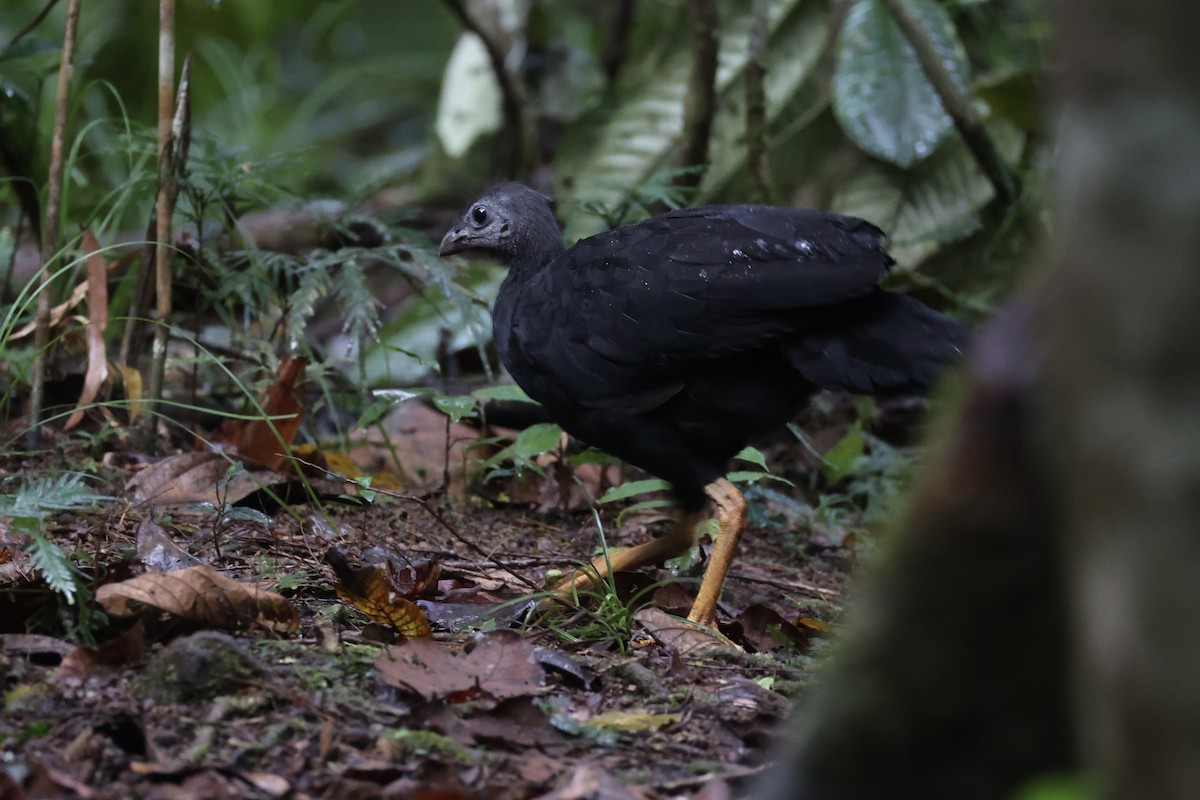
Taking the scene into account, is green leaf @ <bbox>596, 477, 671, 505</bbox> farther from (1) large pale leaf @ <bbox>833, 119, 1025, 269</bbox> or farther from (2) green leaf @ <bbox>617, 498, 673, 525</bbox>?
(1) large pale leaf @ <bbox>833, 119, 1025, 269</bbox>

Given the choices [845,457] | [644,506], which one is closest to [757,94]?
[845,457]

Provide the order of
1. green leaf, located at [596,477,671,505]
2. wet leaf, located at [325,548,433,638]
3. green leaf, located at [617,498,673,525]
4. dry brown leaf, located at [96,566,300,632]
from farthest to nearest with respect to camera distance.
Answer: green leaf, located at [617,498,673,525], green leaf, located at [596,477,671,505], wet leaf, located at [325,548,433,638], dry brown leaf, located at [96,566,300,632]

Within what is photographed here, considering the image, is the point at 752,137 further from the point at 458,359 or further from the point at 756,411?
the point at 756,411

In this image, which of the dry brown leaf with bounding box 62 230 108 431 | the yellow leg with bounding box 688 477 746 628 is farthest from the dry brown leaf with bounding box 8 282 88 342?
the yellow leg with bounding box 688 477 746 628

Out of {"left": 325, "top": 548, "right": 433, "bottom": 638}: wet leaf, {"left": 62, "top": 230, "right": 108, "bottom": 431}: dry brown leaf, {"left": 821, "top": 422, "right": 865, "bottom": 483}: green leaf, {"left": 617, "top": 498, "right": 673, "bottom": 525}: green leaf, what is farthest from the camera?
{"left": 821, "top": 422, "right": 865, "bottom": 483}: green leaf

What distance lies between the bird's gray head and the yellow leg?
1.09 m

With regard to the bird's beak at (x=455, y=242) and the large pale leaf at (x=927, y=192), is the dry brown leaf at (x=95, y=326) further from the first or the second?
the large pale leaf at (x=927, y=192)

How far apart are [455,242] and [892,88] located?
2.76 metres

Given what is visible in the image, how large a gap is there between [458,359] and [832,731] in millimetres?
4554

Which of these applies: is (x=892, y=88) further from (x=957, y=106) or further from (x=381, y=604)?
(x=381, y=604)

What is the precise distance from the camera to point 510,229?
4.45 meters

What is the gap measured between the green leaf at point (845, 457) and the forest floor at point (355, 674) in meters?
1.30

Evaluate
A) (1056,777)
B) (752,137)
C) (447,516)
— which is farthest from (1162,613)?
(752,137)

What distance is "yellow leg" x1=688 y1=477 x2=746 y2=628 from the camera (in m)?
3.51
